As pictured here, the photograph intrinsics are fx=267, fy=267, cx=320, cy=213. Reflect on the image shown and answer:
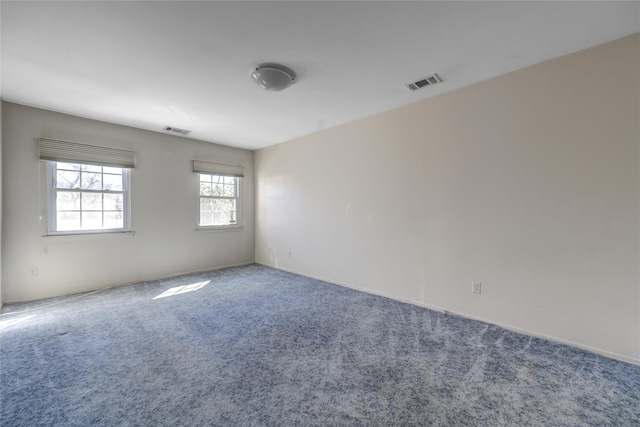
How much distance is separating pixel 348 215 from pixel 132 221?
3.28m

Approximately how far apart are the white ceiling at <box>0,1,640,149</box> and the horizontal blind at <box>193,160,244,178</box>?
1.58 metres

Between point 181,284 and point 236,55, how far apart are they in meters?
3.32

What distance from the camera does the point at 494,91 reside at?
102 inches

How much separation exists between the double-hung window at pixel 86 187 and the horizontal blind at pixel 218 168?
974mm

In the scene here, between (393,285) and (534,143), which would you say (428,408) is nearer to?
(393,285)

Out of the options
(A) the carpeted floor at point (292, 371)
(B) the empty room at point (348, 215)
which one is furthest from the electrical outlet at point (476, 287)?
(A) the carpeted floor at point (292, 371)

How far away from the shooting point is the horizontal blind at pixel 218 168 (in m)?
4.77

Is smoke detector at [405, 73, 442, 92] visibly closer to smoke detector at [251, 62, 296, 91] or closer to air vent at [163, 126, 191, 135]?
smoke detector at [251, 62, 296, 91]

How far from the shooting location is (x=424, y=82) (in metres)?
2.69

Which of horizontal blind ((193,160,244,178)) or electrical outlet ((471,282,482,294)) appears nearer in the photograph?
Answer: electrical outlet ((471,282,482,294))

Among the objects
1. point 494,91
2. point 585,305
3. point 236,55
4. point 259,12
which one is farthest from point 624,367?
point 236,55

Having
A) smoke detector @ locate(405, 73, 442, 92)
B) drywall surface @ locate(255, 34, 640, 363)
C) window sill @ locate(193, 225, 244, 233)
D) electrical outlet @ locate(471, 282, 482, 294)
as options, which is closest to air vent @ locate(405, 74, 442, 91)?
smoke detector @ locate(405, 73, 442, 92)

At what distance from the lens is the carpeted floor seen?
1521mm

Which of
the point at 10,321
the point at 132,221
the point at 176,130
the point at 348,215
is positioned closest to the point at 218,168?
the point at 176,130
